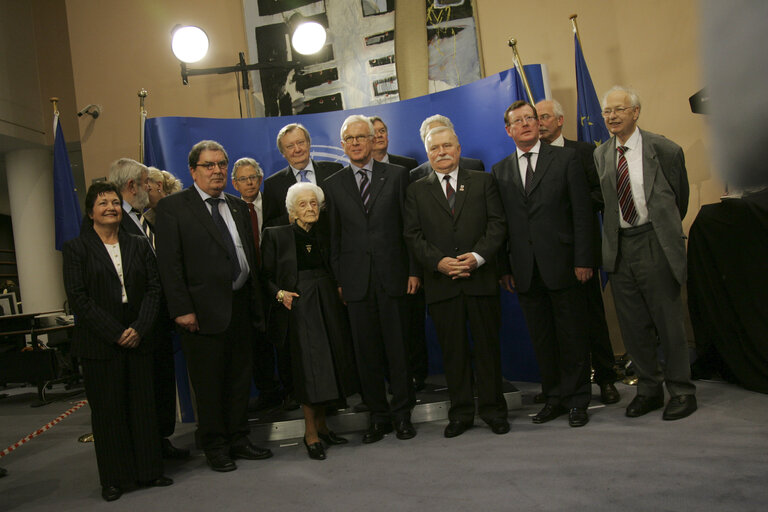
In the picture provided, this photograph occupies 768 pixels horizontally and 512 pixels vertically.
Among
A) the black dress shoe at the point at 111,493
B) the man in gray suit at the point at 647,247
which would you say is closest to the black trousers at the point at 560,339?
the man in gray suit at the point at 647,247

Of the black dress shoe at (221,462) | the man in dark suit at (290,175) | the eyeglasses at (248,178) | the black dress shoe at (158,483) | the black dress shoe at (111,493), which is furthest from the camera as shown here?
the eyeglasses at (248,178)

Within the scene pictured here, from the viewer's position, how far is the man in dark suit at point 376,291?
10.8 ft

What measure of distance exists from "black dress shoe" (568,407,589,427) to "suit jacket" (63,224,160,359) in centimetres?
224

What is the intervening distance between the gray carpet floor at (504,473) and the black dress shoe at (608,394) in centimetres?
5

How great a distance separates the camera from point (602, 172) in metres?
3.37

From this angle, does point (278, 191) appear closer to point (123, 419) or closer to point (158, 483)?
point (123, 419)

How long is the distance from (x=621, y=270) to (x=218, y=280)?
2.23m

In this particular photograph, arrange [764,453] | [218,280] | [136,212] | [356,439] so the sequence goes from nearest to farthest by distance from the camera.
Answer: [764,453]
[218,280]
[356,439]
[136,212]

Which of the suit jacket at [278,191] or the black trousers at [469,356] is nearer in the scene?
the black trousers at [469,356]

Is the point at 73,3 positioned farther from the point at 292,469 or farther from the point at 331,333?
the point at 292,469

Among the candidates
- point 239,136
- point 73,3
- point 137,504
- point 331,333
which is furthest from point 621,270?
point 73,3

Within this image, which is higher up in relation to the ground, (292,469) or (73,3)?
(73,3)

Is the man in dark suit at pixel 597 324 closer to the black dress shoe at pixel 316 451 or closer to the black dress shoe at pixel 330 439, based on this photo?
the black dress shoe at pixel 330 439

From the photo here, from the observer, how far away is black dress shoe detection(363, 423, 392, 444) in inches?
127
